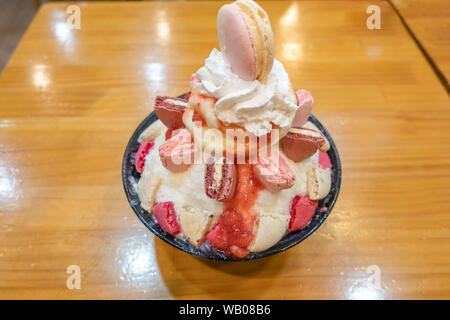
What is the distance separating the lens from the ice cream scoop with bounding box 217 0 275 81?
3.21ft

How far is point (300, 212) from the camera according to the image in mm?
1278

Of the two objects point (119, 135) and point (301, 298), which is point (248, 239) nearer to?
point (301, 298)

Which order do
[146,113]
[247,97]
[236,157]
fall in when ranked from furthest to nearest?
[146,113] < [236,157] < [247,97]

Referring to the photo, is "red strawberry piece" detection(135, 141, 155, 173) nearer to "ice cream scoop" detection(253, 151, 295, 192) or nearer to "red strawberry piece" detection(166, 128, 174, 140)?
"red strawberry piece" detection(166, 128, 174, 140)

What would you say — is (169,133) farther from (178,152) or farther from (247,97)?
(247,97)

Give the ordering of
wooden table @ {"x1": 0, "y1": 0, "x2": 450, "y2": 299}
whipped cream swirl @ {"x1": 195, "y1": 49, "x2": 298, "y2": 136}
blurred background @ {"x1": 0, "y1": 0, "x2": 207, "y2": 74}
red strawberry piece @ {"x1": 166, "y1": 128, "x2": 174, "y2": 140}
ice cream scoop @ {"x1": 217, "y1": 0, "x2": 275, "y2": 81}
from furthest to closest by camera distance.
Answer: blurred background @ {"x1": 0, "y1": 0, "x2": 207, "y2": 74}
wooden table @ {"x1": 0, "y1": 0, "x2": 450, "y2": 299}
red strawberry piece @ {"x1": 166, "y1": 128, "x2": 174, "y2": 140}
whipped cream swirl @ {"x1": 195, "y1": 49, "x2": 298, "y2": 136}
ice cream scoop @ {"x1": 217, "y1": 0, "x2": 275, "y2": 81}

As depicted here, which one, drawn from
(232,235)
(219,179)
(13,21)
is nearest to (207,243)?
(232,235)

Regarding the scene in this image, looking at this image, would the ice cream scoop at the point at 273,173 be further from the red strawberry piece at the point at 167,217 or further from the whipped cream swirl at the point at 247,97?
the red strawberry piece at the point at 167,217

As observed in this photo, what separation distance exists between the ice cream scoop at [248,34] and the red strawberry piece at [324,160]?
60cm

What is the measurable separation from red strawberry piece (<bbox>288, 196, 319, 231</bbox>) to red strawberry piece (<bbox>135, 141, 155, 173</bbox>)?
0.68 meters

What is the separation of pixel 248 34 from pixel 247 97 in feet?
0.66

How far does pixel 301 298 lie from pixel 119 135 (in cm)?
143

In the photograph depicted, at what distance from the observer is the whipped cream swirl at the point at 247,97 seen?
3.57 feet

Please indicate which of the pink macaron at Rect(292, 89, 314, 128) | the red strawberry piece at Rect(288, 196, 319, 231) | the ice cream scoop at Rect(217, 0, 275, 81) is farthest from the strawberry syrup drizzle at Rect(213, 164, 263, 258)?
the ice cream scoop at Rect(217, 0, 275, 81)
